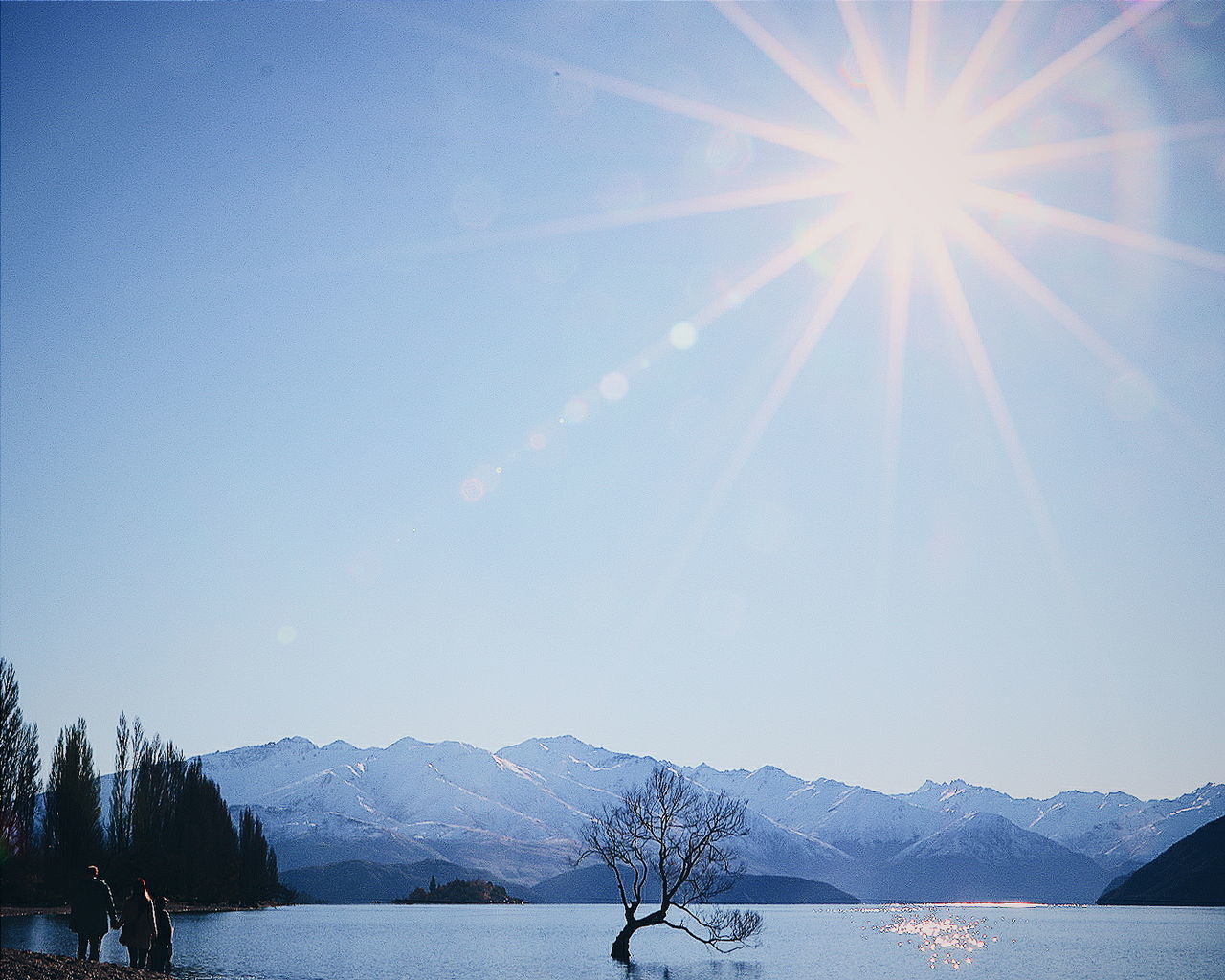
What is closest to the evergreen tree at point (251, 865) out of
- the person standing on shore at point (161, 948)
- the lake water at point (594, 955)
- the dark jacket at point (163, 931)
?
the lake water at point (594, 955)

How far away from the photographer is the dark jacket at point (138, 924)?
115 ft

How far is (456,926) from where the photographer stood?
116500mm

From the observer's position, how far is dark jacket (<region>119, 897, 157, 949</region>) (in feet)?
115

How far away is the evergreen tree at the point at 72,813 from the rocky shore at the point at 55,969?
64598 mm

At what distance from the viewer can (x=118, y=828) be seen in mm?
109750

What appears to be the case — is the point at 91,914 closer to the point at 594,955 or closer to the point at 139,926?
the point at 139,926

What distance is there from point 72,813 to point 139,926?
218ft

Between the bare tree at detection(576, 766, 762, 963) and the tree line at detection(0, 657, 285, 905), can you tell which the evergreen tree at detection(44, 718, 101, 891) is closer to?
the tree line at detection(0, 657, 285, 905)

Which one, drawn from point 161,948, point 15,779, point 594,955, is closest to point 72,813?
point 15,779

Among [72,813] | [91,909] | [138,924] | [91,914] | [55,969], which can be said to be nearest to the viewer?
[55,969]

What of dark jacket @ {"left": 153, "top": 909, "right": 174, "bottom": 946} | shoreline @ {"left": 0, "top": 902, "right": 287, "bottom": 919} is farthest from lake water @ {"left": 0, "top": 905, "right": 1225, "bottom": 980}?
dark jacket @ {"left": 153, "top": 909, "right": 174, "bottom": 946}

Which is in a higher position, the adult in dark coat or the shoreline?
the adult in dark coat

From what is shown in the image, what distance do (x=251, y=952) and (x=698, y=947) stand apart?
37.8 metres

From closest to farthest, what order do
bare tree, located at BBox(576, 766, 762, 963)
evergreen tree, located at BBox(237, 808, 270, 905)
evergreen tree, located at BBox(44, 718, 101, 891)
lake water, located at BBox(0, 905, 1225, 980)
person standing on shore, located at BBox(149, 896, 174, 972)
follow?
1. person standing on shore, located at BBox(149, 896, 174, 972)
2. lake water, located at BBox(0, 905, 1225, 980)
3. bare tree, located at BBox(576, 766, 762, 963)
4. evergreen tree, located at BBox(44, 718, 101, 891)
5. evergreen tree, located at BBox(237, 808, 270, 905)
